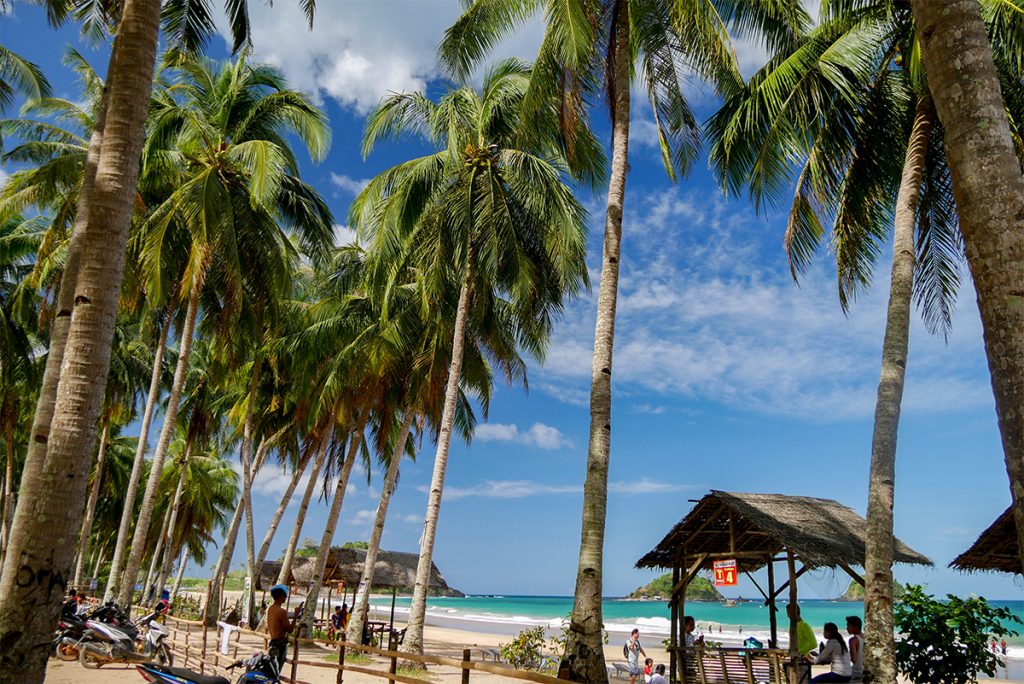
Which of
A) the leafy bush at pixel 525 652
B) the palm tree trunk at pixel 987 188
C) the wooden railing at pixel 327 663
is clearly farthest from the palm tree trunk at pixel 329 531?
the palm tree trunk at pixel 987 188

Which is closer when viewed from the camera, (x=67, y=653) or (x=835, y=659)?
(x=835, y=659)

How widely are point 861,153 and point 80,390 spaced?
1099 centimetres

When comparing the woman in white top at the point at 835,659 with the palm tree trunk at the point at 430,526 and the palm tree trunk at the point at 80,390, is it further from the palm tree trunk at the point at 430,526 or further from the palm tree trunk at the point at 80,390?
the palm tree trunk at the point at 80,390

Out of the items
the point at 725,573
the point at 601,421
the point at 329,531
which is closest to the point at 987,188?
the point at 601,421

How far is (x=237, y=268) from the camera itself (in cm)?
1714

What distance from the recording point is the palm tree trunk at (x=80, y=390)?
5078 millimetres

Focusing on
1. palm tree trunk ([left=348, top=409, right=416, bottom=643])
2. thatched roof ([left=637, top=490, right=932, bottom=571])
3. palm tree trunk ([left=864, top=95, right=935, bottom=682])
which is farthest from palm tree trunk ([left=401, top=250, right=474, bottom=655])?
palm tree trunk ([left=864, top=95, right=935, bottom=682])

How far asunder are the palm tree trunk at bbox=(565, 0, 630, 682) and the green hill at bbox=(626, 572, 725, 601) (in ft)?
289

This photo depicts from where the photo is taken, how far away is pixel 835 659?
408 inches

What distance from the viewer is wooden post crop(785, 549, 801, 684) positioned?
1159 cm

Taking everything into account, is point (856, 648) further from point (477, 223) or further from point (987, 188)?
point (477, 223)

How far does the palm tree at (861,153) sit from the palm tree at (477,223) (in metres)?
3.76

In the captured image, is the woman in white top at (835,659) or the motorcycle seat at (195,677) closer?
the motorcycle seat at (195,677)

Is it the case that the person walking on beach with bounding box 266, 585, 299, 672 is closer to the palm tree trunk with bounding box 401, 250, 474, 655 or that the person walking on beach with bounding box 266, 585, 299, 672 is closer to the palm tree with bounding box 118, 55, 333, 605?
the palm tree trunk with bounding box 401, 250, 474, 655
